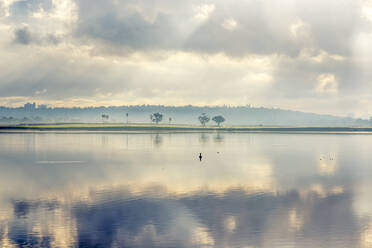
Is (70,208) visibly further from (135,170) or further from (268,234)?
(135,170)

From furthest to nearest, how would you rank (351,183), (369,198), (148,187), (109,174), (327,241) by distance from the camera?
(109,174) → (351,183) → (148,187) → (369,198) → (327,241)

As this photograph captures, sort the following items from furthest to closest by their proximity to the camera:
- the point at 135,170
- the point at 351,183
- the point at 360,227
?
the point at 135,170, the point at 351,183, the point at 360,227

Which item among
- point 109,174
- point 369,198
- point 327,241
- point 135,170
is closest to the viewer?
point 327,241

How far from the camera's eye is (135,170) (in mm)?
75625

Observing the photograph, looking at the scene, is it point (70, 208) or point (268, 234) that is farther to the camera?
point (70, 208)

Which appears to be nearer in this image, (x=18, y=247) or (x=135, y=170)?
(x=18, y=247)

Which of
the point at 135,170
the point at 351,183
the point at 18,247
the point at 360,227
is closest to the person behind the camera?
the point at 18,247

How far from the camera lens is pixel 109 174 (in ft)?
230

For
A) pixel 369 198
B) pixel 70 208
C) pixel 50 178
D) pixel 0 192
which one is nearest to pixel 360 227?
pixel 369 198

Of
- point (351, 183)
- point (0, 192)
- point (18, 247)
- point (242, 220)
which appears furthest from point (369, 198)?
point (0, 192)

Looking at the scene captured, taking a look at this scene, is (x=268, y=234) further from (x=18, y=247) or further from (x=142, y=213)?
(x=18, y=247)

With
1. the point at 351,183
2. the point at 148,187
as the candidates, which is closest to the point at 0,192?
the point at 148,187

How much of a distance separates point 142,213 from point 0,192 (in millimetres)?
22429

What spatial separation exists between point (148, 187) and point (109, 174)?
15.5 meters
